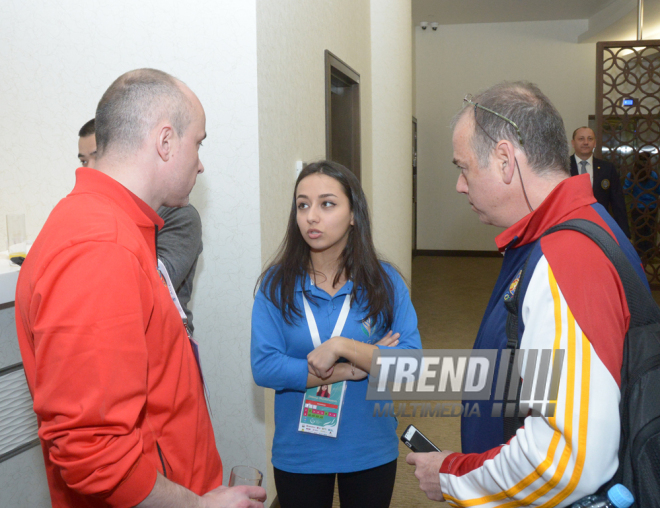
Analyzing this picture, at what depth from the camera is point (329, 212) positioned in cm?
183

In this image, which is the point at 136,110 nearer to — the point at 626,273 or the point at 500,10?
the point at 626,273

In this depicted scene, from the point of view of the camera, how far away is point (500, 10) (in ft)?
28.5

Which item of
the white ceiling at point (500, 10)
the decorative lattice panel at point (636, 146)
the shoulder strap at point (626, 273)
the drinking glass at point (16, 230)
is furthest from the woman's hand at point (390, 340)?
the white ceiling at point (500, 10)

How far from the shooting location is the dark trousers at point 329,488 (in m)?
1.68

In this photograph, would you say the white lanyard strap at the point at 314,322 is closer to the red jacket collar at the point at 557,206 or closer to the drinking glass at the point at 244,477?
the drinking glass at the point at 244,477

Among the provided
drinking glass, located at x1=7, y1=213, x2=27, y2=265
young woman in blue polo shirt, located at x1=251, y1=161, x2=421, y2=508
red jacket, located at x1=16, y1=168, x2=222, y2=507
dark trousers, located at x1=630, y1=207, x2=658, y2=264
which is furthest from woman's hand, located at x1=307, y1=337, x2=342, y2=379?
dark trousers, located at x1=630, y1=207, x2=658, y2=264

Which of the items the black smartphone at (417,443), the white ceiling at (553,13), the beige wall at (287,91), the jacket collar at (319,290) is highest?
the white ceiling at (553,13)

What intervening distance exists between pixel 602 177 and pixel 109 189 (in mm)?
6083

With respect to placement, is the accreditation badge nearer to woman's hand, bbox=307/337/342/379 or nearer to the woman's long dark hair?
woman's hand, bbox=307/337/342/379

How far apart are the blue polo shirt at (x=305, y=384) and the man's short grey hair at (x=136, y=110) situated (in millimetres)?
780

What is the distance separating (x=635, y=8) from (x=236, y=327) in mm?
7528

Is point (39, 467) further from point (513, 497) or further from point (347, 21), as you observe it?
point (347, 21)

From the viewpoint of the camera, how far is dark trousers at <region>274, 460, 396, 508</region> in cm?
168

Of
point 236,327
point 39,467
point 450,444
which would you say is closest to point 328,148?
point 236,327
